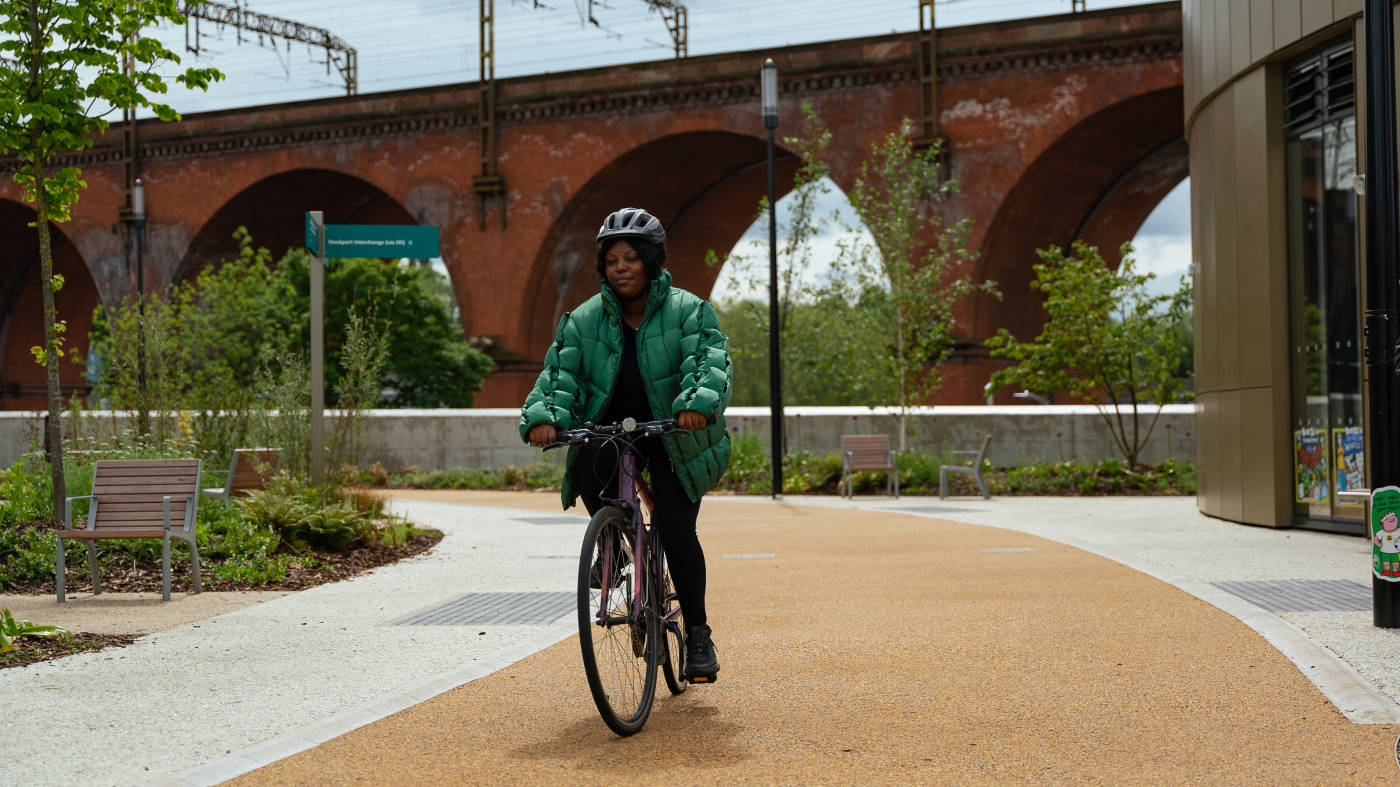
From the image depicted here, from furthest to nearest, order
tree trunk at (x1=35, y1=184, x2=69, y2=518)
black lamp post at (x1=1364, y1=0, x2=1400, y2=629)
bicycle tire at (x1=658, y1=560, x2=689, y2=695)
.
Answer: tree trunk at (x1=35, y1=184, x2=69, y2=518) < black lamp post at (x1=1364, y1=0, x2=1400, y2=629) < bicycle tire at (x1=658, y1=560, x2=689, y2=695)

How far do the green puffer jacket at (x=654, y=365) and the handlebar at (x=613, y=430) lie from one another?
0.52 ft

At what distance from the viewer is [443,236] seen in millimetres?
33250

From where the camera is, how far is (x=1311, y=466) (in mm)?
12109

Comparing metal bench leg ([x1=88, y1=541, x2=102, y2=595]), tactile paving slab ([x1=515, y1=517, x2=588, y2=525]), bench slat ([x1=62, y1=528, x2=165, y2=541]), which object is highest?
bench slat ([x1=62, y1=528, x2=165, y2=541])

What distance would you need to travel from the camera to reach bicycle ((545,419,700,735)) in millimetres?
4477

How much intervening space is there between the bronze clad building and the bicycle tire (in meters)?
7.99

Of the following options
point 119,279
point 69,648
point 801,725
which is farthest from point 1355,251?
point 119,279

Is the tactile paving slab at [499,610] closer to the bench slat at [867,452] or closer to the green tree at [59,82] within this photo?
the green tree at [59,82]

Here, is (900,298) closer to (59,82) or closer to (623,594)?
(59,82)

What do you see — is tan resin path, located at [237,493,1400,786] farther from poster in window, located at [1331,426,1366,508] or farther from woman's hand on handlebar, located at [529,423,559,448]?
poster in window, located at [1331,426,1366,508]

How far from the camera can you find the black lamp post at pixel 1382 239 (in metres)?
6.73

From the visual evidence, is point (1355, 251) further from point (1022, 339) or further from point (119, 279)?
point (119, 279)

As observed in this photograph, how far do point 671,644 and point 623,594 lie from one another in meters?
0.92

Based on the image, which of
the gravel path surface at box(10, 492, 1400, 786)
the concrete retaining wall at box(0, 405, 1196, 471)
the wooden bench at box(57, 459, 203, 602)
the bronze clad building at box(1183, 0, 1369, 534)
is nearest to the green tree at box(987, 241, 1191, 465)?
the concrete retaining wall at box(0, 405, 1196, 471)
